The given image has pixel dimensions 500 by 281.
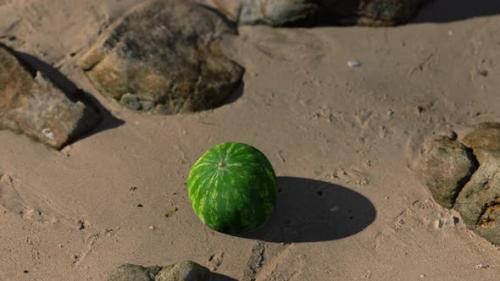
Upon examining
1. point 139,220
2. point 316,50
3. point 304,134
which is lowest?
point 139,220

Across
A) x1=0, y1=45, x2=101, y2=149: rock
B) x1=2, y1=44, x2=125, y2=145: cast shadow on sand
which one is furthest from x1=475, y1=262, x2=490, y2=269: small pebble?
x1=0, y1=45, x2=101, y2=149: rock

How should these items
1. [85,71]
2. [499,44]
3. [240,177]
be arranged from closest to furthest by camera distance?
1. [240,177]
2. [85,71]
3. [499,44]

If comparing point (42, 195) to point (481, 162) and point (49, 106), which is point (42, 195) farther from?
point (481, 162)

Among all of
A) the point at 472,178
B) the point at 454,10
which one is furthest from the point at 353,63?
the point at 472,178

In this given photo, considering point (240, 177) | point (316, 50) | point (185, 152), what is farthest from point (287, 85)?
point (240, 177)

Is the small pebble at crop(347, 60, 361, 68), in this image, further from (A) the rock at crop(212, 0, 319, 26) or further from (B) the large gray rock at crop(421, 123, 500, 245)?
(B) the large gray rock at crop(421, 123, 500, 245)

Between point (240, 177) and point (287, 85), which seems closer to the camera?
point (240, 177)

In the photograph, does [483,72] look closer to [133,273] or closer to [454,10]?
[454,10]
